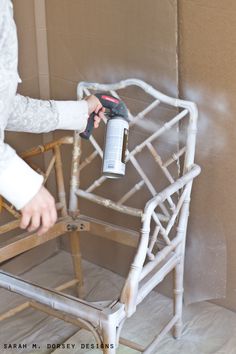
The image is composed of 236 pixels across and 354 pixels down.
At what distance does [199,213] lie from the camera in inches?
64.6

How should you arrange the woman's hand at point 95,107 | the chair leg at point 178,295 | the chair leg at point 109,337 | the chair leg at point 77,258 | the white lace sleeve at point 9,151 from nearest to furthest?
the white lace sleeve at point 9,151 → the chair leg at point 109,337 → the woman's hand at point 95,107 → the chair leg at point 178,295 → the chair leg at point 77,258

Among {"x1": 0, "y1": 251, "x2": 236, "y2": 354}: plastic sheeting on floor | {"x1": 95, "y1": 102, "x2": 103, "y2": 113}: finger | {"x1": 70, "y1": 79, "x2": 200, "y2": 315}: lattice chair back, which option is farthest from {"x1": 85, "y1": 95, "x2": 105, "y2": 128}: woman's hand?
{"x1": 0, "y1": 251, "x2": 236, "y2": 354}: plastic sheeting on floor

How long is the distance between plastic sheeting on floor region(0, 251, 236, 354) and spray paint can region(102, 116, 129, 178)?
557 millimetres

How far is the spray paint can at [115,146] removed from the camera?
138 cm

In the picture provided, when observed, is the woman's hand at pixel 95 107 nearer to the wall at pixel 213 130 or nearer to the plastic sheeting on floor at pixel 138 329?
the wall at pixel 213 130

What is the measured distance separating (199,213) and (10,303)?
70 cm

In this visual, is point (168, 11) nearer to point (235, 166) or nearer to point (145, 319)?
point (235, 166)

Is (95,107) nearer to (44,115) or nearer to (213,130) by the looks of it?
(44,115)

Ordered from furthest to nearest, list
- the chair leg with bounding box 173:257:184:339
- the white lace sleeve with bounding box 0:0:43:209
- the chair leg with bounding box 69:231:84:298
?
the chair leg with bounding box 69:231:84:298 → the chair leg with bounding box 173:257:184:339 → the white lace sleeve with bounding box 0:0:43:209

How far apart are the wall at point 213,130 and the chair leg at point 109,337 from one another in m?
0.52

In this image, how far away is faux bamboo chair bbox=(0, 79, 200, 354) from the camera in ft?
4.13

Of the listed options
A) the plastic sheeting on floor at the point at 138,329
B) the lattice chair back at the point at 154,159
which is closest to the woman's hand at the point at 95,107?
the lattice chair back at the point at 154,159

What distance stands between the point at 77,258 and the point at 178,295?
0.36 metres

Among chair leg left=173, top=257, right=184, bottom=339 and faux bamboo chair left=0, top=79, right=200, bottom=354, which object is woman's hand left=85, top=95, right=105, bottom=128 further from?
chair leg left=173, top=257, right=184, bottom=339
